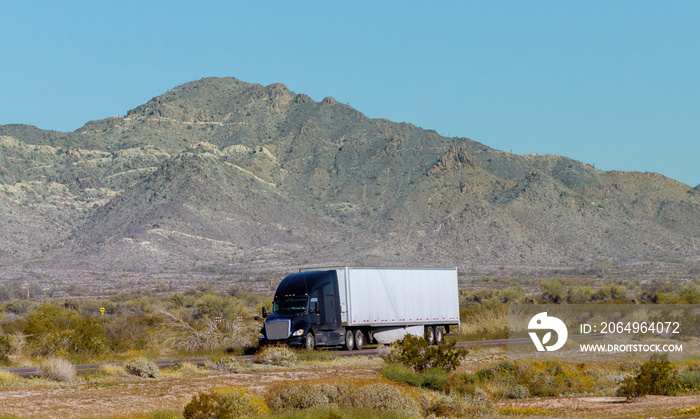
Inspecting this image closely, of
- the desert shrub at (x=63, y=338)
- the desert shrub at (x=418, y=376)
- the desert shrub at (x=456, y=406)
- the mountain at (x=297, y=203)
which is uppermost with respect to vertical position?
the mountain at (x=297, y=203)

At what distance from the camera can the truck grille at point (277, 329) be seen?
100 feet

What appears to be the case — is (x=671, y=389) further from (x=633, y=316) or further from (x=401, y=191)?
(x=401, y=191)

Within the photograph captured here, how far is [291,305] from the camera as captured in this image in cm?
3130

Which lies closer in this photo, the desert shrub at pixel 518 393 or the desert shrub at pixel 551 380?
the desert shrub at pixel 518 393

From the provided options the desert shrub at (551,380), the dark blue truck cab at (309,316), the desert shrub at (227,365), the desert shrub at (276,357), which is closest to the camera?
the desert shrub at (551,380)

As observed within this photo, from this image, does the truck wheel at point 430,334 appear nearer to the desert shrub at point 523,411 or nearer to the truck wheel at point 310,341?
the truck wheel at point 310,341

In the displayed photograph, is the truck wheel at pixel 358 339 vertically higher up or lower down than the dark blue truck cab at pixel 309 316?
lower down

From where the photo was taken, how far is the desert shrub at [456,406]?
16.8 metres

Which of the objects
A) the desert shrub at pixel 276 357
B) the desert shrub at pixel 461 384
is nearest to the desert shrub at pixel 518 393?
the desert shrub at pixel 461 384

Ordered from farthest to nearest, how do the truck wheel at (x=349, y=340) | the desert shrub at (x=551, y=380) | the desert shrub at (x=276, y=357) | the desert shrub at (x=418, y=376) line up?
1. the truck wheel at (x=349, y=340)
2. the desert shrub at (x=276, y=357)
3. the desert shrub at (x=418, y=376)
4. the desert shrub at (x=551, y=380)

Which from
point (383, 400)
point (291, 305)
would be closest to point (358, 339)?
point (291, 305)

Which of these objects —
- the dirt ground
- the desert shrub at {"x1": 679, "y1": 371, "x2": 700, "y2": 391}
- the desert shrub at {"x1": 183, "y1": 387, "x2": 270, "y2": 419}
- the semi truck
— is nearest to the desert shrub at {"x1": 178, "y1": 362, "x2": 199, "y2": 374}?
the dirt ground

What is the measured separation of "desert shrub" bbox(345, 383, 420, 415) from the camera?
16.4 metres

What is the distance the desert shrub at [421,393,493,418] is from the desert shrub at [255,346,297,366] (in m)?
9.15
